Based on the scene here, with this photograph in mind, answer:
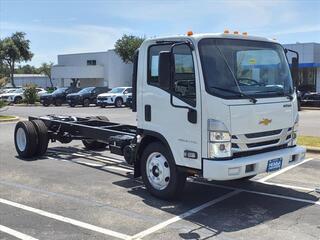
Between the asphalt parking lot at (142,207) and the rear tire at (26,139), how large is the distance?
3.52ft

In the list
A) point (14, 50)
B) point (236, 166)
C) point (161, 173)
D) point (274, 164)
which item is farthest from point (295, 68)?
point (14, 50)

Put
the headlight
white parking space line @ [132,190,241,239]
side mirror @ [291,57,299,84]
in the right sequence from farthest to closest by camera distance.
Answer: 1. side mirror @ [291,57,299,84]
2. the headlight
3. white parking space line @ [132,190,241,239]

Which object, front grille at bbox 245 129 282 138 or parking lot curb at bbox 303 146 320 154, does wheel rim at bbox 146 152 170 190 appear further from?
parking lot curb at bbox 303 146 320 154

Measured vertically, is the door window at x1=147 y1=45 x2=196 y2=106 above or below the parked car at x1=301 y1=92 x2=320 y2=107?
above

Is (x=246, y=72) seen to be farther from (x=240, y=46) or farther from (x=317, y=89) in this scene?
(x=317, y=89)

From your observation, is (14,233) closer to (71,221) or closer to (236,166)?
(71,221)

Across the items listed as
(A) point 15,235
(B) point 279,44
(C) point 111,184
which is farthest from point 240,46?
(A) point 15,235

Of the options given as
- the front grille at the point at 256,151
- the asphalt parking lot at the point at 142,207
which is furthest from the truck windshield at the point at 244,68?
the asphalt parking lot at the point at 142,207

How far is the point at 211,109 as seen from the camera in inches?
258

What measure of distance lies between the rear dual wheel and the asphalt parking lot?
3.60ft

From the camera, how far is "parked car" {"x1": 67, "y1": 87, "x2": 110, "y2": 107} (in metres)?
38.5

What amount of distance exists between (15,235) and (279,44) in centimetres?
490

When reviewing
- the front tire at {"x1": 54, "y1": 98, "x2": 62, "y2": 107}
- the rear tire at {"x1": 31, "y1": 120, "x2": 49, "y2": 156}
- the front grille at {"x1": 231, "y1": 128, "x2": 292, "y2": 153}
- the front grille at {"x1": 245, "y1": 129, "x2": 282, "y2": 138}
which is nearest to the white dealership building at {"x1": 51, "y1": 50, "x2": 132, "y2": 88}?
the front tire at {"x1": 54, "y1": 98, "x2": 62, "y2": 107}

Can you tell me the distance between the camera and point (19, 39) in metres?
72.8
